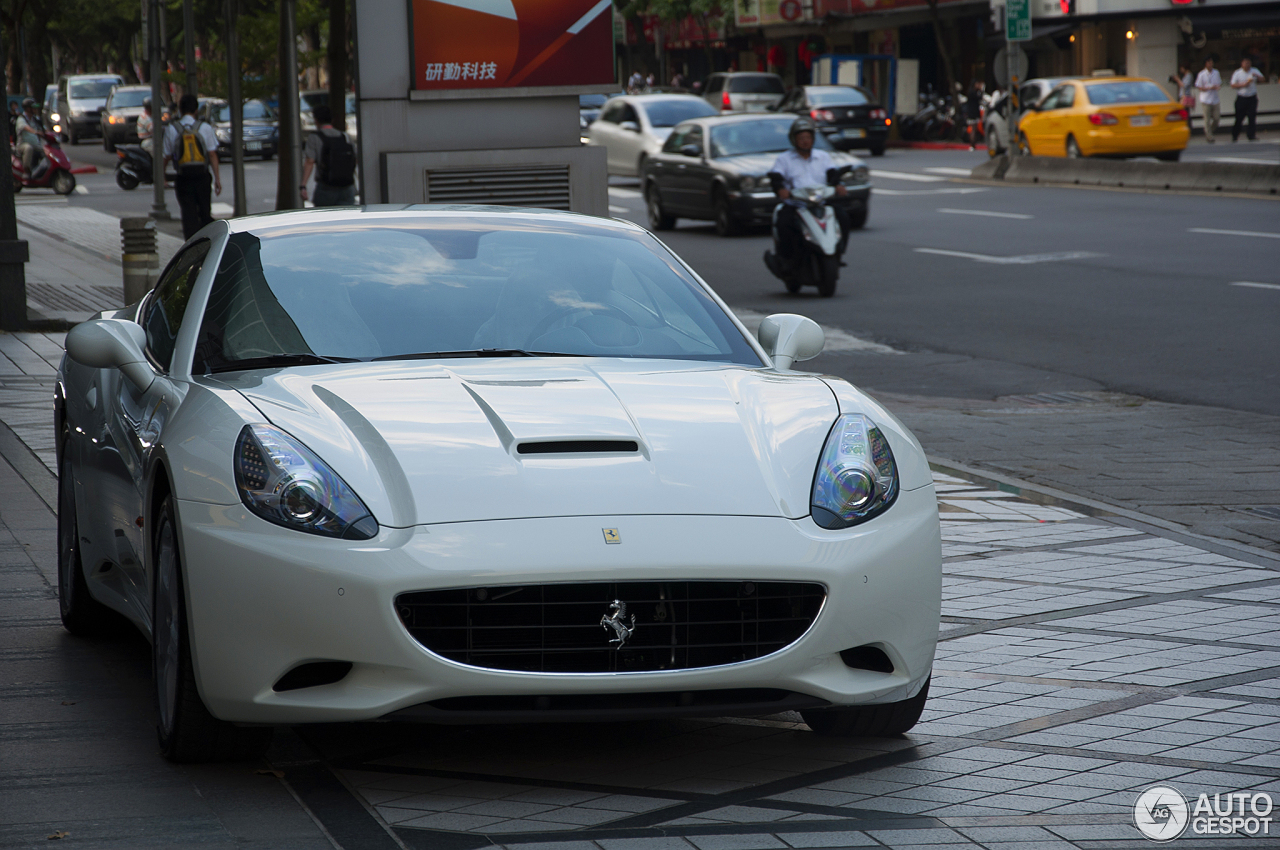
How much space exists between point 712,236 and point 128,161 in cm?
1465

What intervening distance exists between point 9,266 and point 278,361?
33.9ft

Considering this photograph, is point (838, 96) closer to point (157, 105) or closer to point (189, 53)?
point (189, 53)

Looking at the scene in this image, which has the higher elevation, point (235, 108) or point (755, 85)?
point (755, 85)

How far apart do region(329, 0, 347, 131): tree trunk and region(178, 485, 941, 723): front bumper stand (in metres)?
19.7

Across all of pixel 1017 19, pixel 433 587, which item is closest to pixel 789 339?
pixel 433 587

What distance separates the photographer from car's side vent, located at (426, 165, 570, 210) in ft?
44.5

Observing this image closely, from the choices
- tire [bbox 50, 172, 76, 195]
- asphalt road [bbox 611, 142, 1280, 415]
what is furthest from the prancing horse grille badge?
tire [bbox 50, 172, 76, 195]

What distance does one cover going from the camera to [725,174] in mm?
23547

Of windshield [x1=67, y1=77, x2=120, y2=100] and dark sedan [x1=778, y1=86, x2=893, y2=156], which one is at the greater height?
windshield [x1=67, y1=77, x2=120, y2=100]

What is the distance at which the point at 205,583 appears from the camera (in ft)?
13.0

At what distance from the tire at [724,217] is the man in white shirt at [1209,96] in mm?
21526

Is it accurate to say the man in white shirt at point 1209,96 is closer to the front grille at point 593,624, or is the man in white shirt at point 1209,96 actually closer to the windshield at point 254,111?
the windshield at point 254,111

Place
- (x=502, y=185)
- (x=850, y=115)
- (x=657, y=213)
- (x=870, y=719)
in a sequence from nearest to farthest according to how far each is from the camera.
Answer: (x=870, y=719)
(x=502, y=185)
(x=657, y=213)
(x=850, y=115)

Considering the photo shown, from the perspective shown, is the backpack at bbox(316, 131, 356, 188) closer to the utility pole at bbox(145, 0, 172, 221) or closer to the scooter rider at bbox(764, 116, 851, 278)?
the scooter rider at bbox(764, 116, 851, 278)
